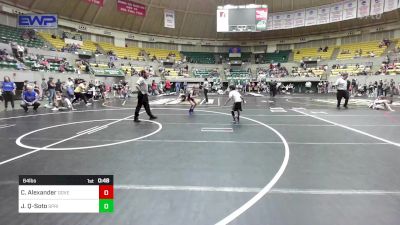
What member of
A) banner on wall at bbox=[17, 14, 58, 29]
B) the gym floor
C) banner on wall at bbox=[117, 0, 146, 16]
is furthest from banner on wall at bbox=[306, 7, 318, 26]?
the gym floor

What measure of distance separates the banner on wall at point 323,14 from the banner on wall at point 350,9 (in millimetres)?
2508

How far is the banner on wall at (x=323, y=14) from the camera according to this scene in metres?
44.0

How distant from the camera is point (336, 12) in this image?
141 feet

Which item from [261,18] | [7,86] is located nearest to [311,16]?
[261,18]

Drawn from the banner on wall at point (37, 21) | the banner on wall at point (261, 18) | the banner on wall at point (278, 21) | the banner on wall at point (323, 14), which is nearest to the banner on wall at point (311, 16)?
the banner on wall at point (323, 14)

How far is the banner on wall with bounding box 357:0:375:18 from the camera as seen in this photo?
128 ft

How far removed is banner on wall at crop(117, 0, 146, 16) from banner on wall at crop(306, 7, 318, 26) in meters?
23.5

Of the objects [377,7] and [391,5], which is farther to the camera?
[377,7]

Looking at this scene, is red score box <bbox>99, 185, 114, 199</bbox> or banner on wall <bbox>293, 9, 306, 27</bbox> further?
banner on wall <bbox>293, 9, 306, 27</bbox>

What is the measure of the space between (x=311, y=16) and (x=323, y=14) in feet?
5.94

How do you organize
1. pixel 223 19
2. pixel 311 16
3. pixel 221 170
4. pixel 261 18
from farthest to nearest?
pixel 311 16
pixel 223 19
pixel 261 18
pixel 221 170
